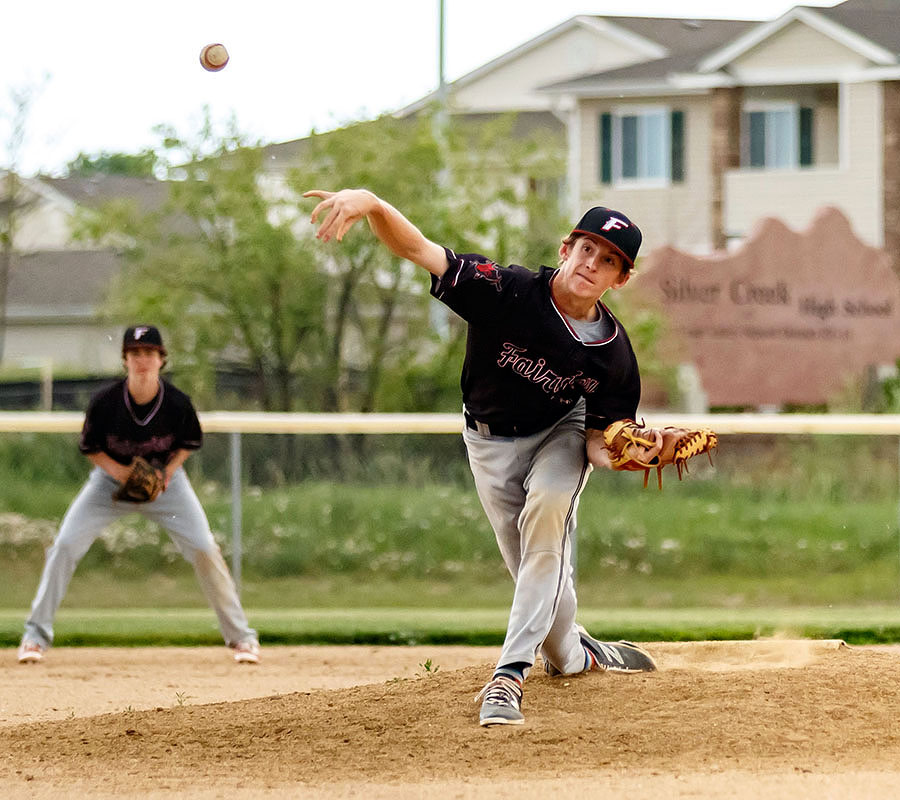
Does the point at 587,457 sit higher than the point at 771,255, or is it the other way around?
the point at 771,255

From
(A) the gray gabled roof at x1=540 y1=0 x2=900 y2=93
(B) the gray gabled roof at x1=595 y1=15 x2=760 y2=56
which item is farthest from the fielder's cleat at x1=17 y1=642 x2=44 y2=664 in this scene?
(B) the gray gabled roof at x1=595 y1=15 x2=760 y2=56

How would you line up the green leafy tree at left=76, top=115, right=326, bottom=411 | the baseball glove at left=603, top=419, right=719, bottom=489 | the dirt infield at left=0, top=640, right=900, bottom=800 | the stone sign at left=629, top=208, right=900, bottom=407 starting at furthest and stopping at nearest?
the stone sign at left=629, top=208, right=900, bottom=407, the green leafy tree at left=76, top=115, right=326, bottom=411, the baseball glove at left=603, top=419, right=719, bottom=489, the dirt infield at left=0, top=640, right=900, bottom=800

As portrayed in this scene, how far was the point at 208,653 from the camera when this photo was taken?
8055mm

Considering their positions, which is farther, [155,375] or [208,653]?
[208,653]

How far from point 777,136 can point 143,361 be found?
20.7m

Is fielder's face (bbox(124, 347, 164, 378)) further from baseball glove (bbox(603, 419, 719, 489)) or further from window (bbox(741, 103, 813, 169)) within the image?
window (bbox(741, 103, 813, 169))

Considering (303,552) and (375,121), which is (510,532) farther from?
(375,121)

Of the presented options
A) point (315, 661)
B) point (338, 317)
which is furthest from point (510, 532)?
point (338, 317)

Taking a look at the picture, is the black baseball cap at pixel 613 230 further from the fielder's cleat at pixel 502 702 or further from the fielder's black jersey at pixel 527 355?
the fielder's cleat at pixel 502 702

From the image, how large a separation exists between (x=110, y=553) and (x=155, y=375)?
10.1ft

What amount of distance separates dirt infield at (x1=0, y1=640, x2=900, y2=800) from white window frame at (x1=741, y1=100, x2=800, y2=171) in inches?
832

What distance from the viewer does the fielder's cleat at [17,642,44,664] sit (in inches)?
294

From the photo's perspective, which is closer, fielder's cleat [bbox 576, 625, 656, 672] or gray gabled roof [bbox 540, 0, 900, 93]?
fielder's cleat [bbox 576, 625, 656, 672]

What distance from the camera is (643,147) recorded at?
2666 cm
